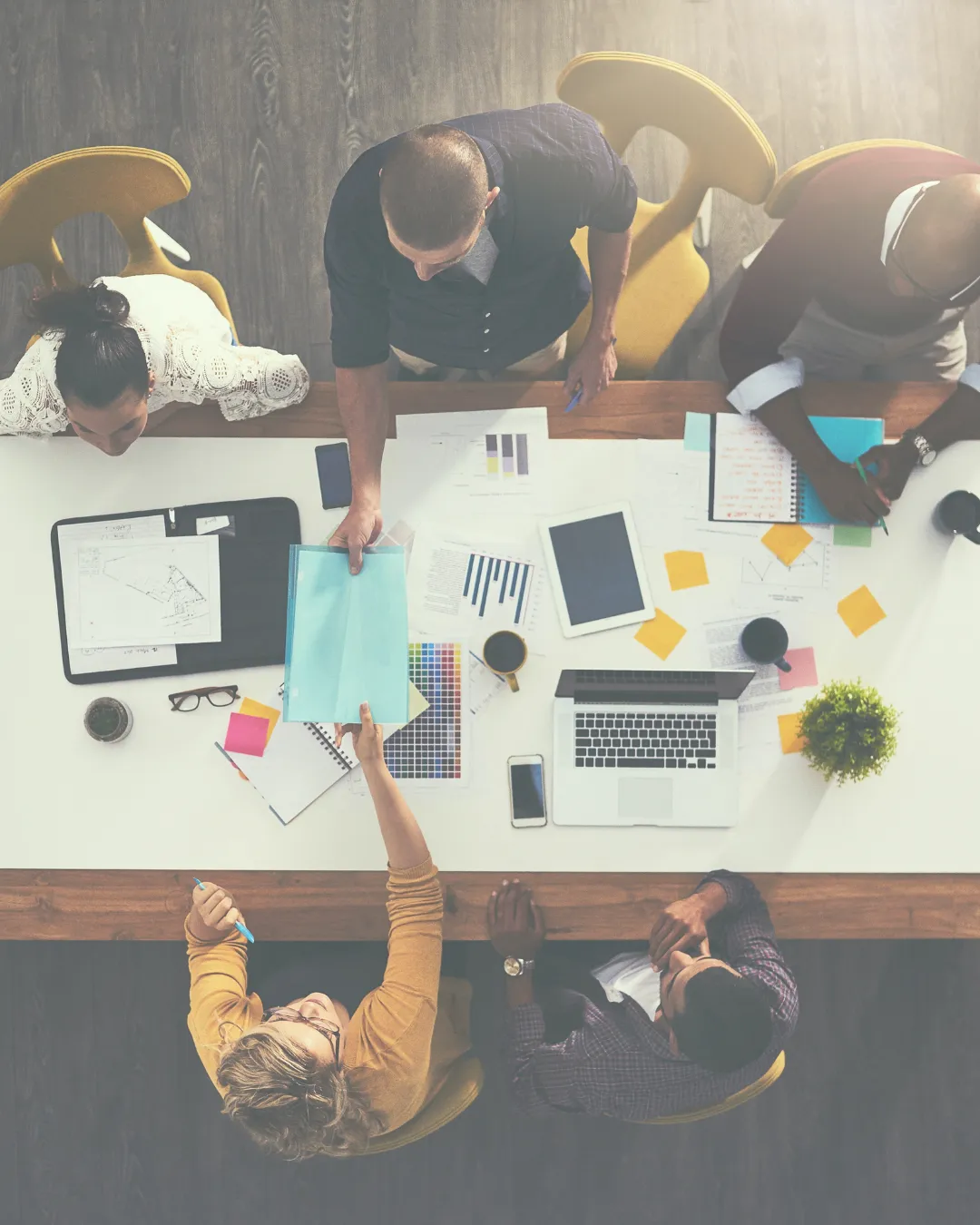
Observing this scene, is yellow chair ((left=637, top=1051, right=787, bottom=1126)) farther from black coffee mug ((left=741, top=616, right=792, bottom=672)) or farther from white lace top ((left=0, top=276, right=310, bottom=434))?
white lace top ((left=0, top=276, right=310, bottom=434))

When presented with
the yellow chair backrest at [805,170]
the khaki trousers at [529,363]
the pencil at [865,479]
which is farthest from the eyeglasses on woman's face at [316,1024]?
the yellow chair backrest at [805,170]

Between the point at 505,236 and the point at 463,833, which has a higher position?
the point at 505,236

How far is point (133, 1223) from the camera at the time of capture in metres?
2.27

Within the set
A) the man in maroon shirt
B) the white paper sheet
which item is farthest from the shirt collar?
the white paper sheet

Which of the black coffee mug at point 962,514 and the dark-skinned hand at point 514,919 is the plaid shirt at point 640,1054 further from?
the black coffee mug at point 962,514

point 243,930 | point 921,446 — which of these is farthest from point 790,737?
point 243,930

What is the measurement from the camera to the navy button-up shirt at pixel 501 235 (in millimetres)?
1334

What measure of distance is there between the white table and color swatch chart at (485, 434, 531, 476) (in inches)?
2.8

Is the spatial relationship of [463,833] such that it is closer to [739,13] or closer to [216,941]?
[216,941]

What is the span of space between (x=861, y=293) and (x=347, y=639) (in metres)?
1.19

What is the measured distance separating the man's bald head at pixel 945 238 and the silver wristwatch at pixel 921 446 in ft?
0.88

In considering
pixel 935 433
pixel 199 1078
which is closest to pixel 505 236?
pixel 935 433

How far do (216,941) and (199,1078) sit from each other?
2.96 ft

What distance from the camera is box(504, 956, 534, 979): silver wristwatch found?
1778 mm
